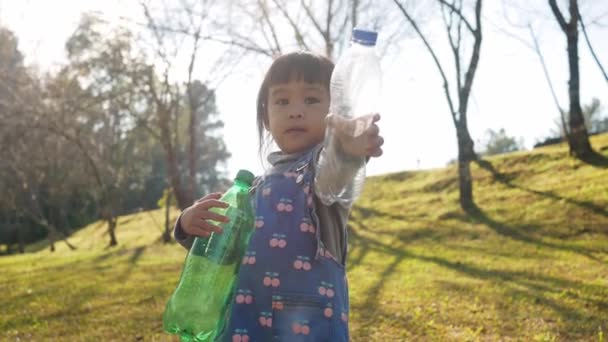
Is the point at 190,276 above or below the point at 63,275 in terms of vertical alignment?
above

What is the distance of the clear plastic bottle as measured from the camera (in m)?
1.52

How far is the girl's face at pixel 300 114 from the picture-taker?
1964 millimetres

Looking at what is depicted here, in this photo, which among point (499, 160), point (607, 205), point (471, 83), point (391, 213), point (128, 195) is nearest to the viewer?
point (607, 205)

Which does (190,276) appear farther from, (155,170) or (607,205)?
(155,170)

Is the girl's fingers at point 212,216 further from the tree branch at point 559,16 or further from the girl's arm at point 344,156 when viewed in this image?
the tree branch at point 559,16

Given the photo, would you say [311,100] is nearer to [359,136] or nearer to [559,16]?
[359,136]

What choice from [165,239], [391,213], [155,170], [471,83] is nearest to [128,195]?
[155,170]

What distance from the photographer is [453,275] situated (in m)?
7.47

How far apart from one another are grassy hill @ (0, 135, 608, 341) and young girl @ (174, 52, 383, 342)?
2880mm

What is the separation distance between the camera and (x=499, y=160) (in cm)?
1598

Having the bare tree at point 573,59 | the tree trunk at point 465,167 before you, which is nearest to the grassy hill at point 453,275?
the tree trunk at point 465,167

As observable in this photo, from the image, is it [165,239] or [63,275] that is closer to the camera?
[63,275]

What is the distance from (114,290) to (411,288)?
4245 mm

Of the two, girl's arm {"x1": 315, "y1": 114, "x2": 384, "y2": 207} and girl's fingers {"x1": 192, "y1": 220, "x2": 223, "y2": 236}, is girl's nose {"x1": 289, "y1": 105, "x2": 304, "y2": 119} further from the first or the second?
girl's fingers {"x1": 192, "y1": 220, "x2": 223, "y2": 236}
